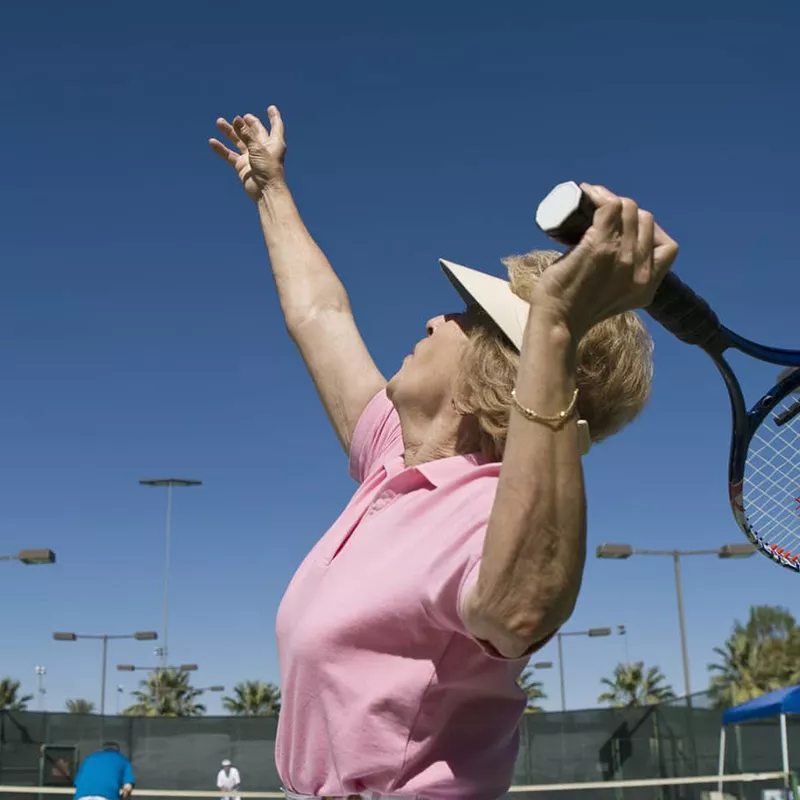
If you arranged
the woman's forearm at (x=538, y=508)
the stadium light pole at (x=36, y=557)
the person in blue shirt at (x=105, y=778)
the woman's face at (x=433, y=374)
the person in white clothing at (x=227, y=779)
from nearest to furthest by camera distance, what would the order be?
the woman's forearm at (x=538, y=508), the woman's face at (x=433, y=374), the person in blue shirt at (x=105, y=778), the person in white clothing at (x=227, y=779), the stadium light pole at (x=36, y=557)

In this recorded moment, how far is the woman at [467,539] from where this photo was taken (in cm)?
134

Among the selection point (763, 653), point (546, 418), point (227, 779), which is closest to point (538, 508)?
point (546, 418)

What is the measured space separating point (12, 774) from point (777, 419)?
18.2 metres

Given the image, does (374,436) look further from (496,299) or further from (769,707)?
(769,707)

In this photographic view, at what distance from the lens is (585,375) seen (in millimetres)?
1715

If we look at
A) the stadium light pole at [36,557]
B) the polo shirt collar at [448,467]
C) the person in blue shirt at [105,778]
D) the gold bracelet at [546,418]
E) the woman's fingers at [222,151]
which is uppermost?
the stadium light pole at [36,557]

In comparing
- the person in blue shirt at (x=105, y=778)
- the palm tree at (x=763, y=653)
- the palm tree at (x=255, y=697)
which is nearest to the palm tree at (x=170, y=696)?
the palm tree at (x=255, y=697)

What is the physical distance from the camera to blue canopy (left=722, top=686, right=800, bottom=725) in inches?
484

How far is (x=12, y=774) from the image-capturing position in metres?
17.9

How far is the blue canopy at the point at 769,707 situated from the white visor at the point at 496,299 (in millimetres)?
11754

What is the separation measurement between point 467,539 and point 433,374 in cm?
51

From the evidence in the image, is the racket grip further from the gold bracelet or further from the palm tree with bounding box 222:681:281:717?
the palm tree with bounding box 222:681:281:717

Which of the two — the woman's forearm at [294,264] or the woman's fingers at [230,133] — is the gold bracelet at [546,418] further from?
the woman's fingers at [230,133]

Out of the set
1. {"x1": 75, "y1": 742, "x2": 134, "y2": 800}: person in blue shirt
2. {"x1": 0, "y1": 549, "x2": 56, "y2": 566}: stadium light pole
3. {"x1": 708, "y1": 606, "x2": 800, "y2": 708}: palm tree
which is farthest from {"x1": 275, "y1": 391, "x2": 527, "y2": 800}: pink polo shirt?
{"x1": 708, "y1": 606, "x2": 800, "y2": 708}: palm tree
